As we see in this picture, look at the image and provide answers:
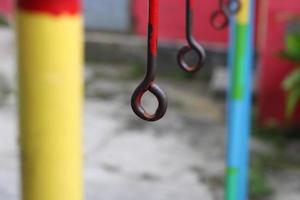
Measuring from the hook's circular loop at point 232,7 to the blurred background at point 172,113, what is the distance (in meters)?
0.99

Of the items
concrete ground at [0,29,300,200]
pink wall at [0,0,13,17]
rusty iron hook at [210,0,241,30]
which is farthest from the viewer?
pink wall at [0,0,13,17]

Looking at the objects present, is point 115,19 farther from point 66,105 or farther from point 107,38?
point 66,105

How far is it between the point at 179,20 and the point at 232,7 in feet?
12.8

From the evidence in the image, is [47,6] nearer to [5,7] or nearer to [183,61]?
[183,61]

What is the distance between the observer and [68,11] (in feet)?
3.86

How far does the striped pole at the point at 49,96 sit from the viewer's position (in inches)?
45.5

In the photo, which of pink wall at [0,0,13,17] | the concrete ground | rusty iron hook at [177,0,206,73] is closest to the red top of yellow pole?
rusty iron hook at [177,0,206,73]

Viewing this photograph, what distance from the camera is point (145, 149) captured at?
4328mm

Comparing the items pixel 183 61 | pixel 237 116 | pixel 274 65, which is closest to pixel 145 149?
pixel 274 65

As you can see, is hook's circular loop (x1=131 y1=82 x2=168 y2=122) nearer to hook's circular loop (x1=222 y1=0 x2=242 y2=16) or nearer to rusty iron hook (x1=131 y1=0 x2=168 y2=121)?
rusty iron hook (x1=131 y1=0 x2=168 y2=121)

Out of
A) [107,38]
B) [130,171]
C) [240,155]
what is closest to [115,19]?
[107,38]

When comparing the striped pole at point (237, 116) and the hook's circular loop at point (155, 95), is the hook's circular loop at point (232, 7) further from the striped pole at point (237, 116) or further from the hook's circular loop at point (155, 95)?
the hook's circular loop at point (155, 95)

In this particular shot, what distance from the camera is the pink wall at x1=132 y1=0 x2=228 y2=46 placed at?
20.4 feet

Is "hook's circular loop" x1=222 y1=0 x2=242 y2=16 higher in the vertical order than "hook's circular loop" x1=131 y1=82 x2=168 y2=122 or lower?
higher
